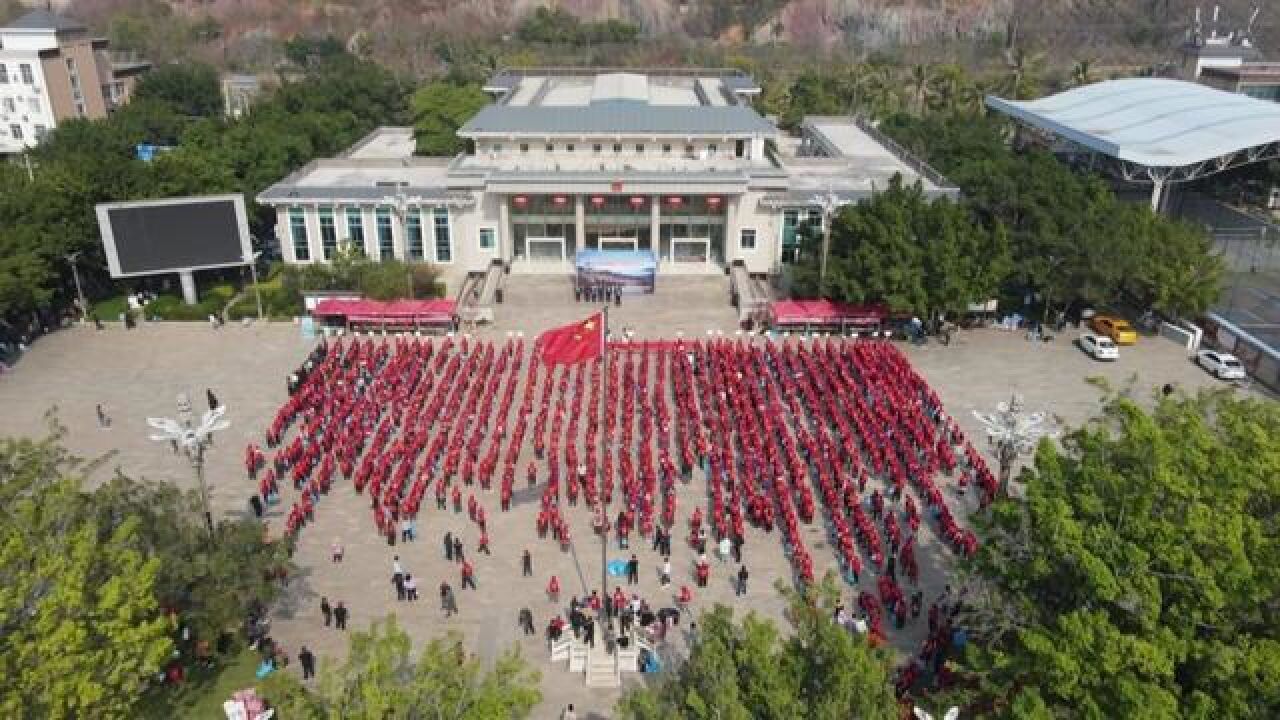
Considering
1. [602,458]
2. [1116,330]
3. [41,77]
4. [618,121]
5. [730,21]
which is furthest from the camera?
[730,21]

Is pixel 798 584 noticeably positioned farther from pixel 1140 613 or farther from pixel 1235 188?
pixel 1235 188

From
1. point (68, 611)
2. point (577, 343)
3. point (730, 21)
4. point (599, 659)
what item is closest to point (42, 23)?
point (577, 343)

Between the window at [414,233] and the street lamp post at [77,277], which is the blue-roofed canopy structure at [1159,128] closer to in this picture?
the window at [414,233]

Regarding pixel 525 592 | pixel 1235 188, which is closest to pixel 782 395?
pixel 525 592

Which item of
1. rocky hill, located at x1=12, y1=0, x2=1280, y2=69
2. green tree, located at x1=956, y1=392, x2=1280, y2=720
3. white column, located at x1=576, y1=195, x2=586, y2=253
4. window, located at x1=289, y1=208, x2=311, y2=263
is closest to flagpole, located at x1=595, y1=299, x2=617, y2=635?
white column, located at x1=576, y1=195, x2=586, y2=253

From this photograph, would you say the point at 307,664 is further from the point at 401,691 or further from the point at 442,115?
the point at 442,115

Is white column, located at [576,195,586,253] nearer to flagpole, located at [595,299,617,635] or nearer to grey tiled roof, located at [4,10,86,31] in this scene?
flagpole, located at [595,299,617,635]

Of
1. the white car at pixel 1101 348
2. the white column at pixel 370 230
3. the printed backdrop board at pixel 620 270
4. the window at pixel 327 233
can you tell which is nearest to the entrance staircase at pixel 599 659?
the printed backdrop board at pixel 620 270
